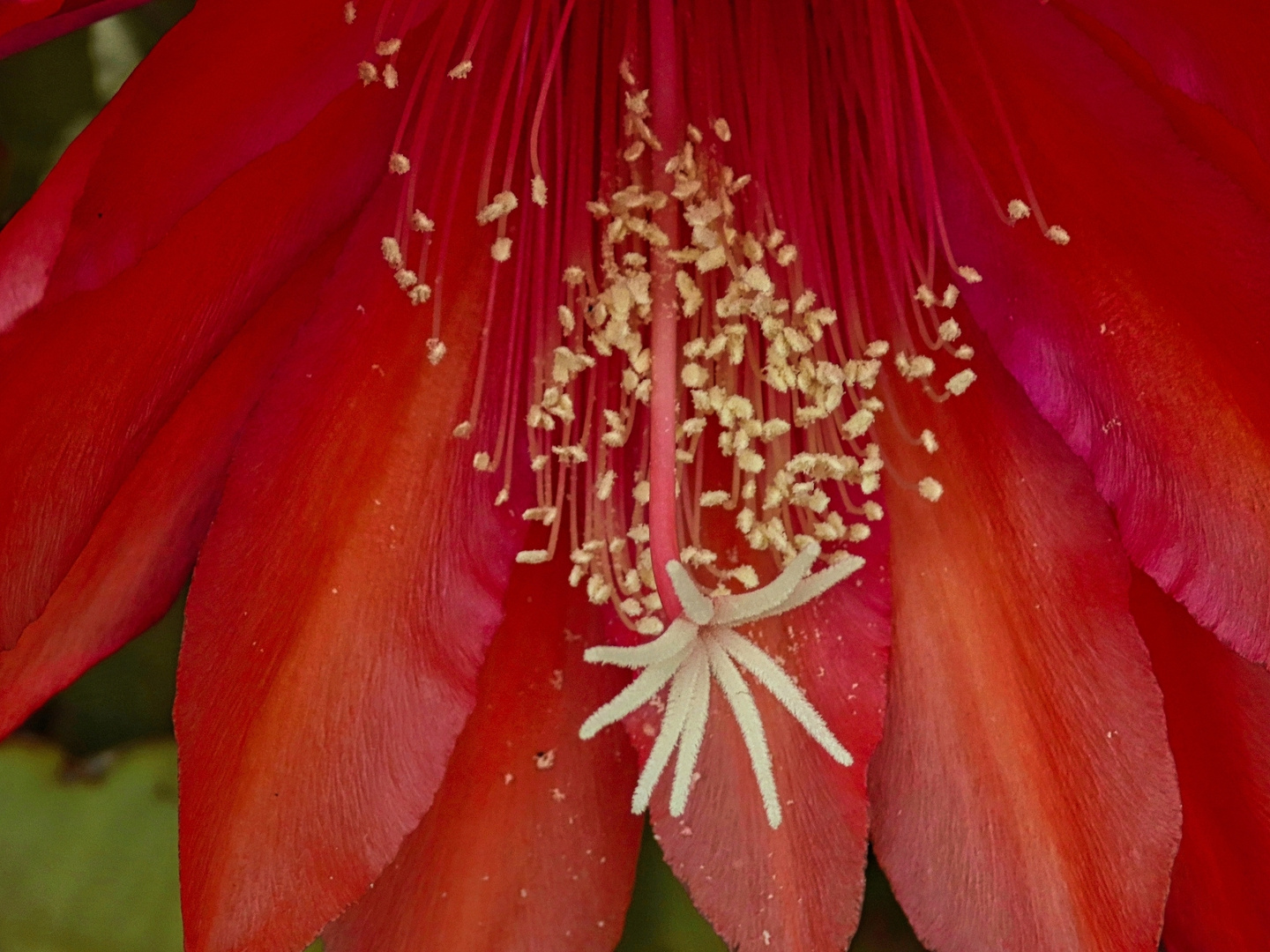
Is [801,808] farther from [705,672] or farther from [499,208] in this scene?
[499,208]

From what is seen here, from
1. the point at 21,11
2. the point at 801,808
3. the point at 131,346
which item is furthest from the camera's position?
the point at 801,808

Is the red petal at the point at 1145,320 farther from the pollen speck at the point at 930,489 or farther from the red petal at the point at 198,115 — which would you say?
the red petal at the point at 198,115

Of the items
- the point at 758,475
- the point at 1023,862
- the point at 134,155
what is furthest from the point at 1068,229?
the point at 134,155

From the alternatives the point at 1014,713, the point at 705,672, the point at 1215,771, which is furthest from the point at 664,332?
the point at 1215,771

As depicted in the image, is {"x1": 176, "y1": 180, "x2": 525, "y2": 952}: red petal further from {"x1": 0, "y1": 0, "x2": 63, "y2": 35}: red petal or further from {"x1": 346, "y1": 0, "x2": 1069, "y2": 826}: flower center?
{"x1": 0, "y1": 0, "x2": 63, "y2": 35}: red petal

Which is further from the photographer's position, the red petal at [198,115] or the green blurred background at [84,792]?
the green blurred background at [84,792]

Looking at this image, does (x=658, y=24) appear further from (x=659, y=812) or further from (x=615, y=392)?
(x=659, y=812)

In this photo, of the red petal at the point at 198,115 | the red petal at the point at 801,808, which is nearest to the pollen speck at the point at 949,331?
the red petal at the point at 801,808
